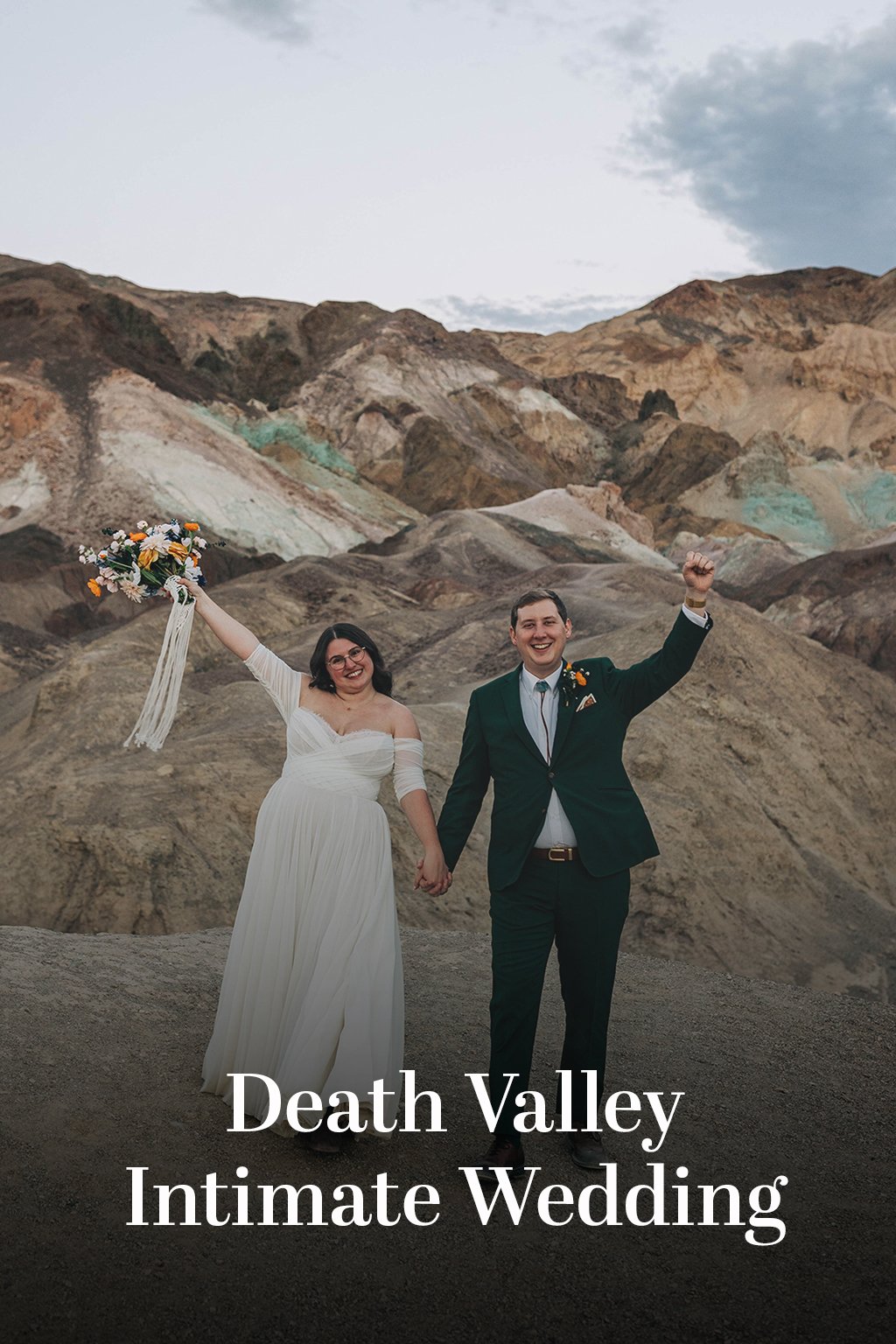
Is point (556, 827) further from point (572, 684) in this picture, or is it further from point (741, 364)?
point (741, 364)

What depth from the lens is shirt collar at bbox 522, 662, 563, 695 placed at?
4.03 metres

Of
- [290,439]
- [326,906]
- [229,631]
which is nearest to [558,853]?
[326,906]

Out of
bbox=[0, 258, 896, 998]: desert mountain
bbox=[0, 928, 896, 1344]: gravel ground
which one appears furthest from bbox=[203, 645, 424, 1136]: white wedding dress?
bbox=[0, 258, 896, 998]: desert mountain

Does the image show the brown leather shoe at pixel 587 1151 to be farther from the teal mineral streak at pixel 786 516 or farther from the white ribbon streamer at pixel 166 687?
the teal mineral streak at pixel 786 516

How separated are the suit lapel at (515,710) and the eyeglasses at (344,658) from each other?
0.50 meters

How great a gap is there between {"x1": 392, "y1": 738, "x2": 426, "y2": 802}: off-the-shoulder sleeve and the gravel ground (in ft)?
3.83

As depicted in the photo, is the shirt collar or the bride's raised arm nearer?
the shirt collar

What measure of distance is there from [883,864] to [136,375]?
30.2 m

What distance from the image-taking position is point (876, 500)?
51.9 m

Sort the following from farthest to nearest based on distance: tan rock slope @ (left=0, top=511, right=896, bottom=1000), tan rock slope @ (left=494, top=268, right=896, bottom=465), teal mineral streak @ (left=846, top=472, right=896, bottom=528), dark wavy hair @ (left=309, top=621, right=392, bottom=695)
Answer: tan rock slope @ (left=494, top=268, right=896, bottom=465) < teal mineral streak @ (left=846, top=472, right=896, bottom=528) < tan rock slope @ (left=0, top=511, right=896, bottom=1000) < dark wavy hair @ (left=309, top=621, right=392, bottom=695)

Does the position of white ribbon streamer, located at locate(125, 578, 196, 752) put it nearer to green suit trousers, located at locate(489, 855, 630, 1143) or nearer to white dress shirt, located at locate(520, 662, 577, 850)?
white dress shirt, located at locate(520, 662, 577, 850)

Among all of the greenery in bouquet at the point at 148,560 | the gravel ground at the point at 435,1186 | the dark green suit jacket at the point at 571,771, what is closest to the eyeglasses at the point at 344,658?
the dark green suit jacket at the point at 571,771

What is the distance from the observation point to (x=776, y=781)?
43.5 feet

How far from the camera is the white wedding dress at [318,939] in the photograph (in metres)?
3.79
